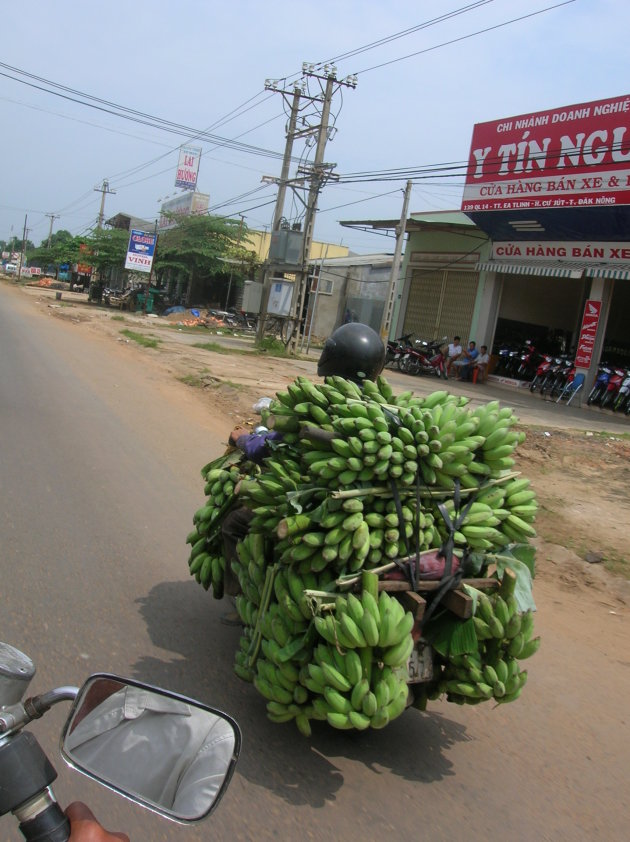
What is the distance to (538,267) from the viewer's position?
21297mm

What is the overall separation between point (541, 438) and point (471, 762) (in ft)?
28.3

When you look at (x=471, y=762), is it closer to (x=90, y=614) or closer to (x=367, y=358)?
(x=367, y=358)

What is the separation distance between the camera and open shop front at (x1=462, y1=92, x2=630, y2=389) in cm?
1816

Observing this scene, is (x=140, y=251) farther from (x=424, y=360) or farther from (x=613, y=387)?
(x=613, y=387)

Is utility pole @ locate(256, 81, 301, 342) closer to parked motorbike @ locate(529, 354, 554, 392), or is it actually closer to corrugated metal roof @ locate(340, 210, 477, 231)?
→ corrugated metal roof @ locate(340, 210, 477, 231)

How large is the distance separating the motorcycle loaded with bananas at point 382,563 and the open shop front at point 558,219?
50.7 ft

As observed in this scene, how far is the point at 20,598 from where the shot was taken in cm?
442

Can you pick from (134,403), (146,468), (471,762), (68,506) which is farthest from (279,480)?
(134,403)

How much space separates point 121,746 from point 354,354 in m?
2.65

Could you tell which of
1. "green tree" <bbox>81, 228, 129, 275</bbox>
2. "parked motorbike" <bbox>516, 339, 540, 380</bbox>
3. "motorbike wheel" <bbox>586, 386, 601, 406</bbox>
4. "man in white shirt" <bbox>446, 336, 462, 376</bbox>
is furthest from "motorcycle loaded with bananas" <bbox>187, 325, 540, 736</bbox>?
"green tree" <bbox>81, 228, 129, 275</bbox>

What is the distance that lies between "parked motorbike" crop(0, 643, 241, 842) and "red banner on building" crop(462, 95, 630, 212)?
17549mm

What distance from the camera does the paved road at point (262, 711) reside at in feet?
9.47

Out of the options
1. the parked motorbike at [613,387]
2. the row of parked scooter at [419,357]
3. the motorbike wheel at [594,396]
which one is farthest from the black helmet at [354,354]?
the row of parked scooter at [419,357]

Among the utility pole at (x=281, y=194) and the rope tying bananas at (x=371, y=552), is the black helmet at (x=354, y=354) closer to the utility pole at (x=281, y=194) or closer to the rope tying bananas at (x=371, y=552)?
the rope tying bananas at (x=371, y=552)
